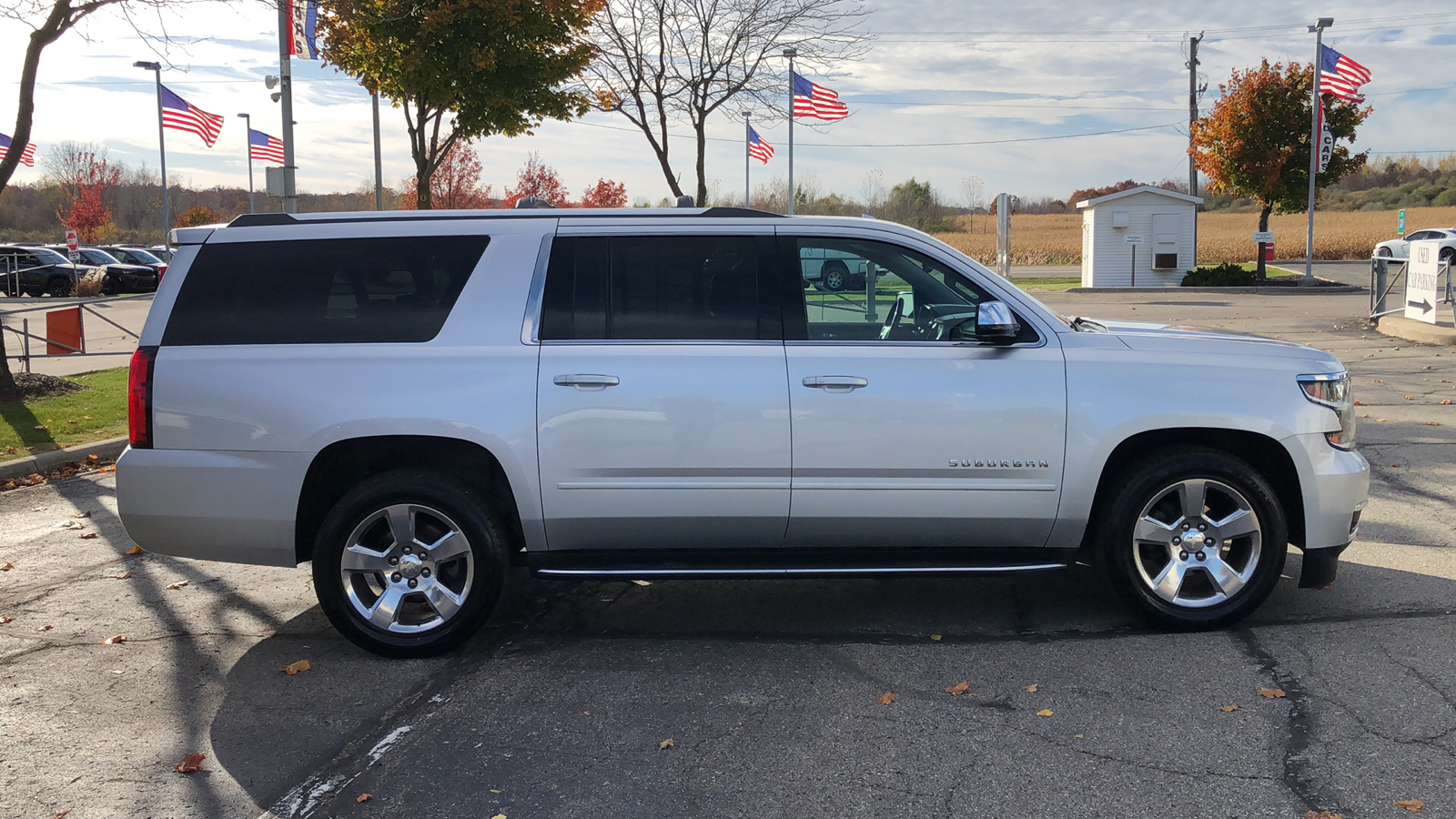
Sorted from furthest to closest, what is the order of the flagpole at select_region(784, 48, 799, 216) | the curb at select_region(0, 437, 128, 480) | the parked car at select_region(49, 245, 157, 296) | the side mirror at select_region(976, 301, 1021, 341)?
1. the parked car at select_region(49, 245, 157, 296)
2. the flagpole at select_region(784, 48, 799, 216)
3. the curb at select_region(0, 437, 128, 480)
4. the side mirror at select_region(976, 301, 1021, 341)

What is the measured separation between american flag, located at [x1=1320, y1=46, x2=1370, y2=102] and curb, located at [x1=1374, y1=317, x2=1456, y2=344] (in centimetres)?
1168

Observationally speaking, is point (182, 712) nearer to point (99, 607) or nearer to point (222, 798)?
point (222, 798)

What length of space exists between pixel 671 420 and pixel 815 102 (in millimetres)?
22491

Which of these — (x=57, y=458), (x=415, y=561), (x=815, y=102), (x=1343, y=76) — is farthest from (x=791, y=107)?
(x=415, y=561)

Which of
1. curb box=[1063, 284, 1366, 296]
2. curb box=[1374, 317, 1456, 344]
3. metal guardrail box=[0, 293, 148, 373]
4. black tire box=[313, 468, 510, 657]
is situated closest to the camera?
black tire box=[313, 468, 510, 657]

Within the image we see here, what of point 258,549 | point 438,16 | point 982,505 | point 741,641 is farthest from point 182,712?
point 438,16

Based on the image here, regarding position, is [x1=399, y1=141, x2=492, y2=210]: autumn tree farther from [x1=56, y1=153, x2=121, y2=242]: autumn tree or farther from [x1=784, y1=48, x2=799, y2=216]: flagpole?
[x1=56, y1=153, x2=121, y2=242]: autumn tree

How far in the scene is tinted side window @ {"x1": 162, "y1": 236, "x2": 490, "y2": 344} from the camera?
16.1 feet

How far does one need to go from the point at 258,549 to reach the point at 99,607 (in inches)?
61.1

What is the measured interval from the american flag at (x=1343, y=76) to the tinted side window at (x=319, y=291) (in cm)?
2987

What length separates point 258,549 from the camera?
4.96 m

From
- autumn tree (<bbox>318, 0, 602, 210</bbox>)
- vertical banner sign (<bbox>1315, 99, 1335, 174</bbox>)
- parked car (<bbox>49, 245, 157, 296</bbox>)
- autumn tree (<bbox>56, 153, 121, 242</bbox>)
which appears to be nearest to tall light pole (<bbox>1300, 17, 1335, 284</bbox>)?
vertical banner sign (<bbox>1315, 99, 1335, 174</bbox>)

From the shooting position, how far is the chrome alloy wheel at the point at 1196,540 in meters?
4.96

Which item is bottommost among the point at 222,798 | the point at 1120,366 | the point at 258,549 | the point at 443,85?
the point at 222,798
